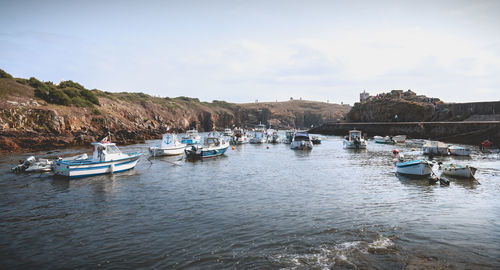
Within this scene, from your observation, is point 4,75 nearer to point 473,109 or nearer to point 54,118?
point 54,118

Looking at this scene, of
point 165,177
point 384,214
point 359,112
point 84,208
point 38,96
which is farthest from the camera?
point 359,112

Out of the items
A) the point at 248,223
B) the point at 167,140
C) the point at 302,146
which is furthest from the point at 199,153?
the point at 248,223

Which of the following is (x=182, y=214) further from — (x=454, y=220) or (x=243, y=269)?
(x=454, y=220)

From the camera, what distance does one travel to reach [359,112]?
115688 mm

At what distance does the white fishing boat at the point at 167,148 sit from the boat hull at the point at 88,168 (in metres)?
12.6

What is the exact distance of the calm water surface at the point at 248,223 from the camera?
9719 mm

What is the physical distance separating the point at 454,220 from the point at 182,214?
13.1 metres

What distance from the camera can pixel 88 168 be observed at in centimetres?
2403

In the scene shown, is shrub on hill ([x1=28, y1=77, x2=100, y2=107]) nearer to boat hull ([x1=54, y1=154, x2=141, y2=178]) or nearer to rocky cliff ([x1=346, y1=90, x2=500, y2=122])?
boat hull ([x1=54, y1=154, x2=141, y2=178])

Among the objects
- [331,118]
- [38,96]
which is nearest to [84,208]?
[38,96]

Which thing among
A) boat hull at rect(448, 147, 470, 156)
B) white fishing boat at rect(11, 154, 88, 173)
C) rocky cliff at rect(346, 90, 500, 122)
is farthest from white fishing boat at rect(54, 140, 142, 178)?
rocky cliff at rect(346, 90, 500, 122)

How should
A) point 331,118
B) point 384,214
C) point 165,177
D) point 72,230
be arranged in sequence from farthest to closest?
point 331,118 → point 165,177 → point 384,214 → point 72,230

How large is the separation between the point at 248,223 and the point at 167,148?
1169 inches

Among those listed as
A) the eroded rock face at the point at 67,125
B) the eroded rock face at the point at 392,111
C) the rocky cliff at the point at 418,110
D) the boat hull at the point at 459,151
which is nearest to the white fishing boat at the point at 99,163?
the eroded rock face at the point at 67,125
